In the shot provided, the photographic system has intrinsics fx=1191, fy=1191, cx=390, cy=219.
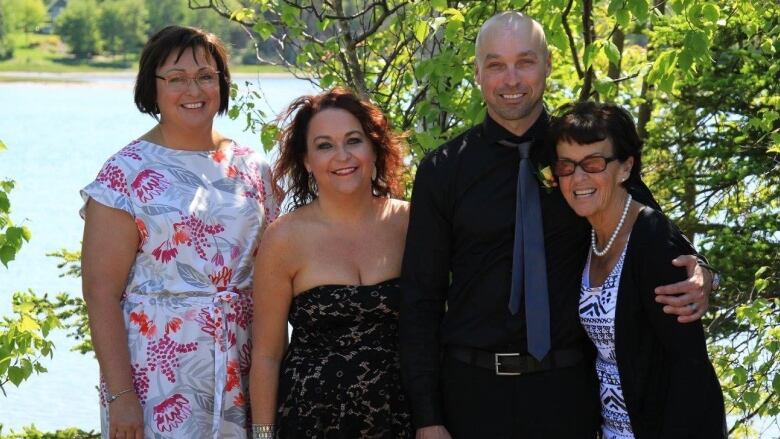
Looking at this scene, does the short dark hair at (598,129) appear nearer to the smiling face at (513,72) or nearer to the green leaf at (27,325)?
the smiling face at (513,72)

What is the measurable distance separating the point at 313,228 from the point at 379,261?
0.23 m

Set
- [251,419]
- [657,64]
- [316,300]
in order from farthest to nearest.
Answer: [657,64] → [251,419] → [316,300]

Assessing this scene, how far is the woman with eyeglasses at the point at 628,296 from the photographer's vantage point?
322 centimetres

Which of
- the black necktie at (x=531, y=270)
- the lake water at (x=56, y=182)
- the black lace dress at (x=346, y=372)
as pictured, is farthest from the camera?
the lake water at (x=56, y=182)

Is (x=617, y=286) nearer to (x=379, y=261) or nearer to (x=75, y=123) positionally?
(x=379, y=261)

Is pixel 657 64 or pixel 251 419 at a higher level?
pixel 657 64

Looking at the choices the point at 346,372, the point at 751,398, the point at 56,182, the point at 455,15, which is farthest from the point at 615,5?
the point at 56,182

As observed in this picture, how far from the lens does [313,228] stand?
3.69 metres

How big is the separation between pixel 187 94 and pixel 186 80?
0.05 meters

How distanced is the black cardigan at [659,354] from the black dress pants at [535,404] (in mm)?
205

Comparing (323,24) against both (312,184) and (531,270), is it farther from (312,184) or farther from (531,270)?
(531,270)

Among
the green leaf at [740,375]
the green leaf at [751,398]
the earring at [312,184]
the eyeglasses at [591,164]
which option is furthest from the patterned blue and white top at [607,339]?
the green leaf at [751,398]

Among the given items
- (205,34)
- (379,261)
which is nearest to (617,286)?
(379,261)

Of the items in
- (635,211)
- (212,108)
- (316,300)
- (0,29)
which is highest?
(0,29)
